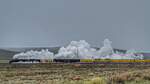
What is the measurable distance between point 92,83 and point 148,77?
9.40 metres

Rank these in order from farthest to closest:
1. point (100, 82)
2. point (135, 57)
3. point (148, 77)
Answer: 1. point (135, 57)
2. point (148, 77)
3. point (100, 82)

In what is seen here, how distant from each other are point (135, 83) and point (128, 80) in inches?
101

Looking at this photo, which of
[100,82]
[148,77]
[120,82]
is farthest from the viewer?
[148,77]

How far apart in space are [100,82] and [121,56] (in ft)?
551

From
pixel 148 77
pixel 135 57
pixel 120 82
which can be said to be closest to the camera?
pixel 120 82

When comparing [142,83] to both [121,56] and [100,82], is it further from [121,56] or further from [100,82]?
[121,56]

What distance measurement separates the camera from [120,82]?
1198 inches

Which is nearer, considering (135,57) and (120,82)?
(120,82)

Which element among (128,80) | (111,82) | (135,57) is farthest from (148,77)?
(135,57)

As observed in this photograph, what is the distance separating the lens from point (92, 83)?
1107 inches

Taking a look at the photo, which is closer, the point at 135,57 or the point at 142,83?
the point at 142,83

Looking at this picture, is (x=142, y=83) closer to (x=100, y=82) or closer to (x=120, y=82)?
(x=120, y=82)

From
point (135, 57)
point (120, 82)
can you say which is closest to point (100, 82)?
point (120, 82)

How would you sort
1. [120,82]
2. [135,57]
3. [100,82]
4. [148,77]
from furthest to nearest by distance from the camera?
[135,57], [148,77], [120,82], [100,82]
